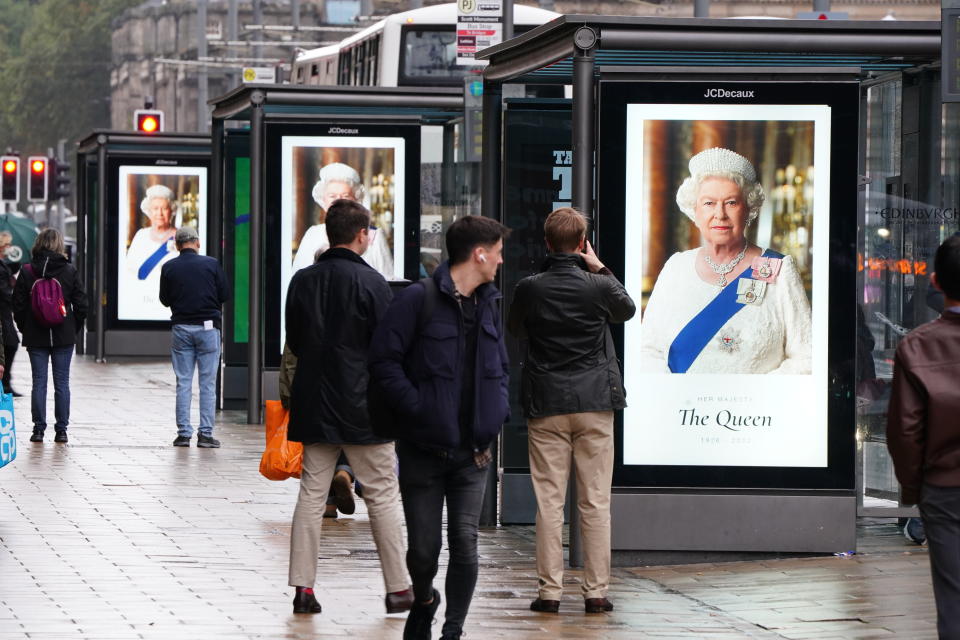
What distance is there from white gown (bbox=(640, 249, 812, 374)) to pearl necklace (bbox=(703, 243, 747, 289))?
41 mm

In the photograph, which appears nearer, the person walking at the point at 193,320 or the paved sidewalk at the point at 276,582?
the paved sidewalk at the point at 276,582

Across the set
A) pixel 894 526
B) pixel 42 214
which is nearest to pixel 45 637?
pixel 894 526

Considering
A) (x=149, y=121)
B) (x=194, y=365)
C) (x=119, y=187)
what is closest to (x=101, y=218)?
(x=119, y=187)

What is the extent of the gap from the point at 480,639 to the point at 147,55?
95886mm

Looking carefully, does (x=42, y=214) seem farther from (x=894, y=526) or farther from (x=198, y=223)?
(x=894, y=526)

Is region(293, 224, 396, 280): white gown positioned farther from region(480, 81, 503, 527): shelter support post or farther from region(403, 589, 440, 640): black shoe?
region(403, 589, 440, 640): black shoe

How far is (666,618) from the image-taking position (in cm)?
805

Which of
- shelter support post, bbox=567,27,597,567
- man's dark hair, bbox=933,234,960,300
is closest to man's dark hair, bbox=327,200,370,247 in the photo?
shelter support post, bbox=567,27,597,567

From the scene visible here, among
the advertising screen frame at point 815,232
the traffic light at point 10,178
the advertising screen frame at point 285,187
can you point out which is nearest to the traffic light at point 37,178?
the traffic light at point 10,178

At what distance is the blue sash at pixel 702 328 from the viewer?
9.27 meters

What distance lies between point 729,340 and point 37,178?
28868 mm

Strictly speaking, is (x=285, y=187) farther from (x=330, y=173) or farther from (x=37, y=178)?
(x=37, y=178)

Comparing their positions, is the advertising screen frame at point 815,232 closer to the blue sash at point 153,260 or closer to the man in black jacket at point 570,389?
the man in black jacket at point 570,389

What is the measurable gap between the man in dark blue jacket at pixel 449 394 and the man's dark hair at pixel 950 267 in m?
1.62
